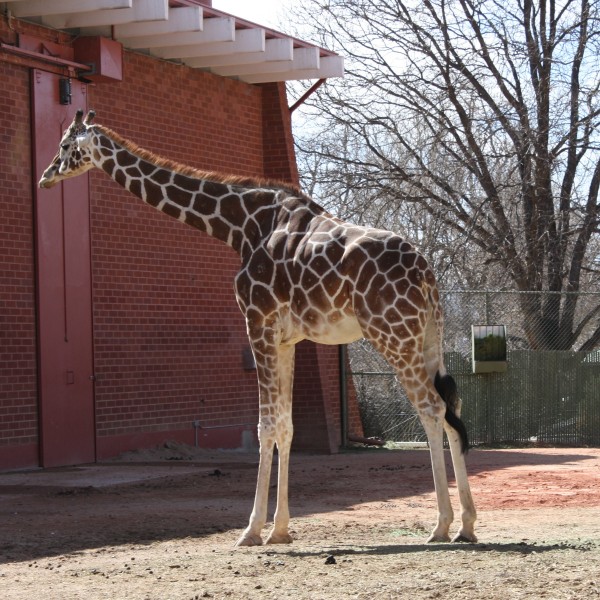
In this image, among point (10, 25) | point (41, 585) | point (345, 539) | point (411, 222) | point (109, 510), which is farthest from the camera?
point (411, 222)

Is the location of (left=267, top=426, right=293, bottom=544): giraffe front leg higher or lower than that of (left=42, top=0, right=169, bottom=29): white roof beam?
lower

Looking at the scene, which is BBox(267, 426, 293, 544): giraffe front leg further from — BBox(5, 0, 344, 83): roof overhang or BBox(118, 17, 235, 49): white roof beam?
BBox(118, 17, 235, 49): white roof beam

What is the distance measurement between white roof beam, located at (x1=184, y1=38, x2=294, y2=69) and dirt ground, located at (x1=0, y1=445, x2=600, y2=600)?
5.88m

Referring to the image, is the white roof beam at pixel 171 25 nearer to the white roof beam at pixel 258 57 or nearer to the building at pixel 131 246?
the building at pixel 131 246

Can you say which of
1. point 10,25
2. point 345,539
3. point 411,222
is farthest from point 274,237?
point 411,222

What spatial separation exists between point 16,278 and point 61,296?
760 mm

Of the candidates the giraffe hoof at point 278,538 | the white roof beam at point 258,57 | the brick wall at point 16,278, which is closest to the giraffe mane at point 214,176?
the giraffe hoof at point 278,538

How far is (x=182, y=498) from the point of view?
12547mm

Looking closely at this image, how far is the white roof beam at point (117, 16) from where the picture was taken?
15.4 m

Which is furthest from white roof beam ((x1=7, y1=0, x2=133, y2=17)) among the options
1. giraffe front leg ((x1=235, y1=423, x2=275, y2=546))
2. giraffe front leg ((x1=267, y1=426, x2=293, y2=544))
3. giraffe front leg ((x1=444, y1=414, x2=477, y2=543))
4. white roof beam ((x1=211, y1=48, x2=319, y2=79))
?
giraffe front leg ((x1=444, y1=414, x2=477, y2=543))

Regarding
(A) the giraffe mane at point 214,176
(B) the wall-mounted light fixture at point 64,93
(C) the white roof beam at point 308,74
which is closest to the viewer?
(A) the giraffe mane at point 214,176

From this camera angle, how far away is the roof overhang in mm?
15062

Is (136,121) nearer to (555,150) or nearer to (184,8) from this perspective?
(184,8)

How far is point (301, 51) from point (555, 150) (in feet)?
22.0
